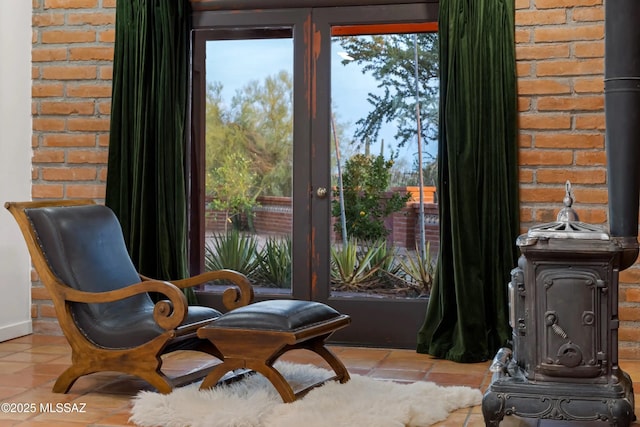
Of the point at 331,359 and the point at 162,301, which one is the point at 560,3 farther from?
the point at 162,301

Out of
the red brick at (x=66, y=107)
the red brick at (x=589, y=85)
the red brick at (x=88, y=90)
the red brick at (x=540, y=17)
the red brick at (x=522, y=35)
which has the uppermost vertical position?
the red brick at (x=540, y=17)

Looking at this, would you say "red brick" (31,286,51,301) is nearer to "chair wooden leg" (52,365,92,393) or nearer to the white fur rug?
"chair wooden leg" (52,365,92,393)

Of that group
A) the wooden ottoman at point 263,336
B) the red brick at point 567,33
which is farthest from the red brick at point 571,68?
the wooden ottoman at point 263,336

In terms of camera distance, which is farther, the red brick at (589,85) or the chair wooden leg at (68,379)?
the red brick at (589,85)

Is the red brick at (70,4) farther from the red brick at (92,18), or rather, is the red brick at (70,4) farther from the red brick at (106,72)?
the red brick at (106,72)

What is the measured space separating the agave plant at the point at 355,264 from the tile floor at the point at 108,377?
1.34ft

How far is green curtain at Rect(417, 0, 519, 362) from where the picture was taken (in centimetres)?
496

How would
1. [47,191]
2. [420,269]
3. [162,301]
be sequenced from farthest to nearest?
[47,191]
[420,269]
[162,301]

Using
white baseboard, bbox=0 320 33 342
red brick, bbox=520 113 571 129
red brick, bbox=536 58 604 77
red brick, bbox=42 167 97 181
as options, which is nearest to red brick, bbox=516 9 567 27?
red brick, bbox=536 58 604 77

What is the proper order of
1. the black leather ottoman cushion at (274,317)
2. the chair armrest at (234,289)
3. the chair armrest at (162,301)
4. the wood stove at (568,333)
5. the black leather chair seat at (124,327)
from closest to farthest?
1. the wood stove at (568,333)
2. the black leather ottoman cushion at (274,317)
3. the chair armrest at (162,301)
4. the black leather chair seat at (124,327)
5. the chair armrest at (234,289)

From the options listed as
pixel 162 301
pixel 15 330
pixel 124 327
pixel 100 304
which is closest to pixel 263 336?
pixel 162 301

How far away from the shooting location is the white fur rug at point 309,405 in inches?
137

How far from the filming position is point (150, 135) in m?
5.38

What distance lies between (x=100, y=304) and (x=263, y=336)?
93 cm
